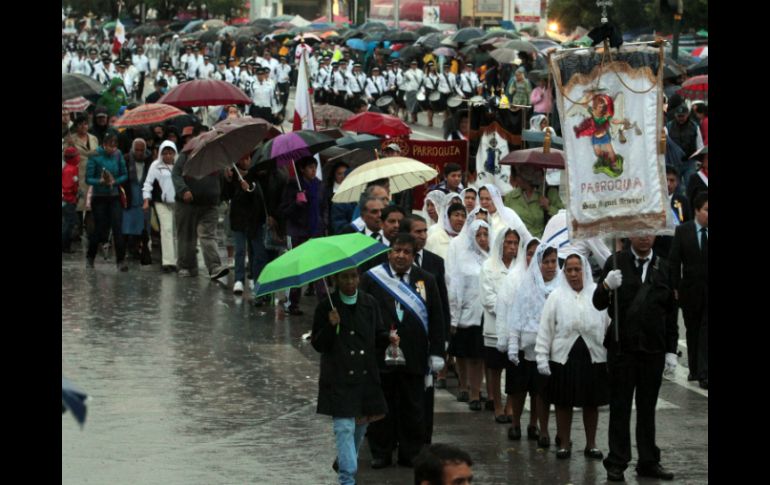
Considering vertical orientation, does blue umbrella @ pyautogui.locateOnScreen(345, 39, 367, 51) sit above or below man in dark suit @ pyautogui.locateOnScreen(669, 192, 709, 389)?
above

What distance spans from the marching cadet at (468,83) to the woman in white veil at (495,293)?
27220 mm

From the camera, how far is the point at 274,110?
122 feet

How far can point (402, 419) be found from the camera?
36.5 ft

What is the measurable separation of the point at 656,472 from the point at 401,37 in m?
43.9

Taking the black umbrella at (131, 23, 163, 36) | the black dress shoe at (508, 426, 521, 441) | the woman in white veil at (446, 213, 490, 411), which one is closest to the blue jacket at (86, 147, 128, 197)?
the woman in white veil at (446, 213, 490, 411)

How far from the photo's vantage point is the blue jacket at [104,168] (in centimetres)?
1916

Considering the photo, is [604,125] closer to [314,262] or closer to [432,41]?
[314,262]

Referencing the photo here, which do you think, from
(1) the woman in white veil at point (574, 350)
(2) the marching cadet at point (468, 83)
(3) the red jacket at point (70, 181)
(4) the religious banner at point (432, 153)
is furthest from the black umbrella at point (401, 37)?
(1) the woman in white veil at point (574, 350)

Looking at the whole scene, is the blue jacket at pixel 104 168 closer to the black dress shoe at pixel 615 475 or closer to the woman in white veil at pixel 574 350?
the woman in white veil at pixel 574 350

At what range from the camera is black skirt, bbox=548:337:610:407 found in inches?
445

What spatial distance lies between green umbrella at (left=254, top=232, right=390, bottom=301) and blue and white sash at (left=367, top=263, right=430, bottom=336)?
34.9 inches

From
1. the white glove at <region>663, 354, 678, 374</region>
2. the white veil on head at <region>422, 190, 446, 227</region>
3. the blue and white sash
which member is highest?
the white veil on head at <region>422, 190, 446, 227</region>

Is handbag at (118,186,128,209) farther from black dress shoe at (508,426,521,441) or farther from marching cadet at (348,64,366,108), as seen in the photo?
marching cadet at (348,64,366,108)

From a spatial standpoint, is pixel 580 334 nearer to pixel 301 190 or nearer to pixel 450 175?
pixel 450 175
